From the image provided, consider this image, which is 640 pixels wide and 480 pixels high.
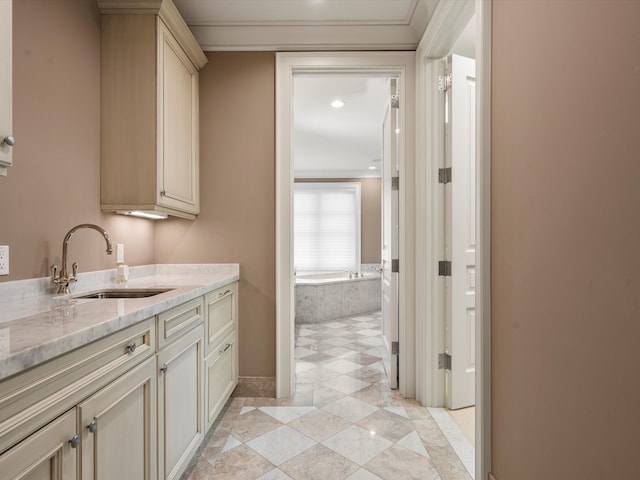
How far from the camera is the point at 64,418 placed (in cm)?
83

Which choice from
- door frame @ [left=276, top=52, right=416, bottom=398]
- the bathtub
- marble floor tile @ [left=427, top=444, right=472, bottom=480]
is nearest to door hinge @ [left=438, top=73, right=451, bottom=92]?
door frame @ [left=276, top=52, right=416, bottom=398]

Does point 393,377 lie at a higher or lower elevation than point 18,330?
lower

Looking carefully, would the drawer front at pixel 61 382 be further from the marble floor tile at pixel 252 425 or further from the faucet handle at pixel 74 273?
the marble floor tile at pixel 252 425

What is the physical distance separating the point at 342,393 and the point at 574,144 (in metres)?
2.23

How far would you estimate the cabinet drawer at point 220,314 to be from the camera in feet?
6.23

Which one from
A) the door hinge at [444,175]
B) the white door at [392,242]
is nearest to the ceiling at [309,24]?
the white door at [392,242]

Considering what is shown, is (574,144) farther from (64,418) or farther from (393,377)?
(393,377)

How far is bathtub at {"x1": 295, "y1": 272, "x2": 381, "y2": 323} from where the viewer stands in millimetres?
4953

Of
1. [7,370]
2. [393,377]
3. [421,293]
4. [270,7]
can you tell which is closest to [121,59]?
[270,7]

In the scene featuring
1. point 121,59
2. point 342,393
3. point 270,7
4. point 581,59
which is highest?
point 270,7

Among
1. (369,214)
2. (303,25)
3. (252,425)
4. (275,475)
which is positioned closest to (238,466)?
(275,475)

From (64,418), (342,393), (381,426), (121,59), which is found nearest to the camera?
(64,418)

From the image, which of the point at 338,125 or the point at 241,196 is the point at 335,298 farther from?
the point at 241,196

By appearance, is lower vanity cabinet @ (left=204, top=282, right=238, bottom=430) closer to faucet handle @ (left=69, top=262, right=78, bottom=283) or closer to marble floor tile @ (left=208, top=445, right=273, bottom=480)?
marble floor tile @ (left=208, top=445, right=273, bottom=480)
